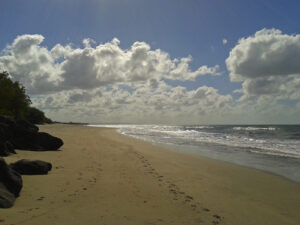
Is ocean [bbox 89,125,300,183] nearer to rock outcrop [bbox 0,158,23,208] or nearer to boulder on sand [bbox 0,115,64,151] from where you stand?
boulder on sand [bbox 0,115,64,151]

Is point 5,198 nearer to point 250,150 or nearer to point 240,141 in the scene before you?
point 250,150

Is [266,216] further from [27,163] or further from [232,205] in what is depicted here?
[27,163]

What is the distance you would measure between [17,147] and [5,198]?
12.4 meters

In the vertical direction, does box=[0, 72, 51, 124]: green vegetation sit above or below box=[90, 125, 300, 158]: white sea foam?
above

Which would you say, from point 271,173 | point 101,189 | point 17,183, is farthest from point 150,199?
point 271,173

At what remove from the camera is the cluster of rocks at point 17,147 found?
7438mm

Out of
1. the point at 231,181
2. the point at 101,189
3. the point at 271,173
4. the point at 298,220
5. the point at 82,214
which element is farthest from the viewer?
the point at 271,173

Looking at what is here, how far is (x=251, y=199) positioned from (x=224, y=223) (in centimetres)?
298

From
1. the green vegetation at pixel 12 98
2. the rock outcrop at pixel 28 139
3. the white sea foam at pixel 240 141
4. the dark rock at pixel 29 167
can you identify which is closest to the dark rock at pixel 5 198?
the dark rock at pixel 29 167

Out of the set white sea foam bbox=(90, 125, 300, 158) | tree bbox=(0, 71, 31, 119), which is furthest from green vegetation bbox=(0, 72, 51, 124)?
white sea foam bbox=(90, 125, 300, 158)

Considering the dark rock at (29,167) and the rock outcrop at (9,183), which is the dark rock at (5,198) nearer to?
the rock outcrop at (9,183)

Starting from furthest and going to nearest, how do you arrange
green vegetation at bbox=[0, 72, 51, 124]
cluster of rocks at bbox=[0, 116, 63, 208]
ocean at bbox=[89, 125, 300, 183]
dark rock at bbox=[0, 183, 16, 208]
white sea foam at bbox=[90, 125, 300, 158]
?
green vegetation at bbox=[0, 72, 51, 124], white sea foam at bbox=[90, 125, 300, 158], ocean at bbox=[89, 125, 300, 183], cluster of rocks at bbox=[0, 116, 63, 208], dark rock at bbox=[0, 183, 16, 208]

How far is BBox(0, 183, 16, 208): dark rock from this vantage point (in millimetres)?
6559

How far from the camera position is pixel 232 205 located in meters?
8.34
